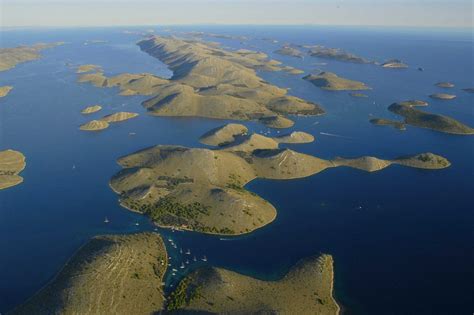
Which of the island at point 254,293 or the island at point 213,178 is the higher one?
the island at point 213,178

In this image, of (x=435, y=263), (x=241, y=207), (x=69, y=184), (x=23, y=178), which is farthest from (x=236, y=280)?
(x=23, y=178)

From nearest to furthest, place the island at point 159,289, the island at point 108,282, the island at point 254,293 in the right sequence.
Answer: the island at point 108,282 → the island at point 159,289 → the island at point 254,293

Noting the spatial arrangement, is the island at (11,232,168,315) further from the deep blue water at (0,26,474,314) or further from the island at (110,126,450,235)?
the island at (110,126,450,235)

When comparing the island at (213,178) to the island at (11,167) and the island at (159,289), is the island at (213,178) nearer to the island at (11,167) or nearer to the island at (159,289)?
the island at (159,289)

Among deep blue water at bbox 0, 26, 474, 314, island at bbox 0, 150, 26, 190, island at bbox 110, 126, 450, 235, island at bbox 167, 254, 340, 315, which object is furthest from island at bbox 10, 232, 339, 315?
island at bbox 0, 150, 26, 190

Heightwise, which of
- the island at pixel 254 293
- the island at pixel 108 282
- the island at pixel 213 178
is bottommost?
the island at pixel 254 293

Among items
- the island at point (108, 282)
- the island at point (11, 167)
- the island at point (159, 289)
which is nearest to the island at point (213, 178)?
the island at point (108, 282)
